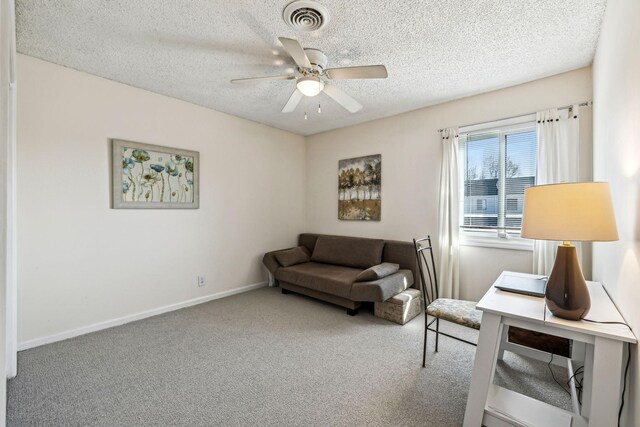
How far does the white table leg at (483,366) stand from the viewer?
4.90 feet

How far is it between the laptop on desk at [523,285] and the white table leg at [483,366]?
404 millimetres

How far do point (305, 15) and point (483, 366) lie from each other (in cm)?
243

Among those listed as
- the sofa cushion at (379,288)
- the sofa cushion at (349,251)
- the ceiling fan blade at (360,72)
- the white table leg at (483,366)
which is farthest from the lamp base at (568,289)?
the sofa cushion at (349,251)

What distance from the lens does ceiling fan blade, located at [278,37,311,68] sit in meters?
1.75

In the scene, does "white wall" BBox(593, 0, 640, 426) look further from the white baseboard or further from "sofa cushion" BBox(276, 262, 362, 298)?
the white baseboard

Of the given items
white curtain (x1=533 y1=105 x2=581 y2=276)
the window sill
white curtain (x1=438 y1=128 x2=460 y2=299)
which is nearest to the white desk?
white curtain (x1=533 y1=105 x2=581 y2=276)

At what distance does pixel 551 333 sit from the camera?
137 cm

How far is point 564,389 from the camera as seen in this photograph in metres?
1.90

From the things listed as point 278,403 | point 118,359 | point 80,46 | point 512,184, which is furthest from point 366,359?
point 80,46

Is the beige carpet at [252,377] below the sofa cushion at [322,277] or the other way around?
below

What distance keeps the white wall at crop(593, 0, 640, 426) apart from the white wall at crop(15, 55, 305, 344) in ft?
12.4

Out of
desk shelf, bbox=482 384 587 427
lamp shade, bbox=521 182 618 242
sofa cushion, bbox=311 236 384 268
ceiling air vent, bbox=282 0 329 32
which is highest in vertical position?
ceiling air vent, bbox=282 0 329 32

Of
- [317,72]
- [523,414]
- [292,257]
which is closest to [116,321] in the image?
[292,257]

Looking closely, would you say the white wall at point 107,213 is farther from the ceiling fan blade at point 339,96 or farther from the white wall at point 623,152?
the white wall at point 623,152
